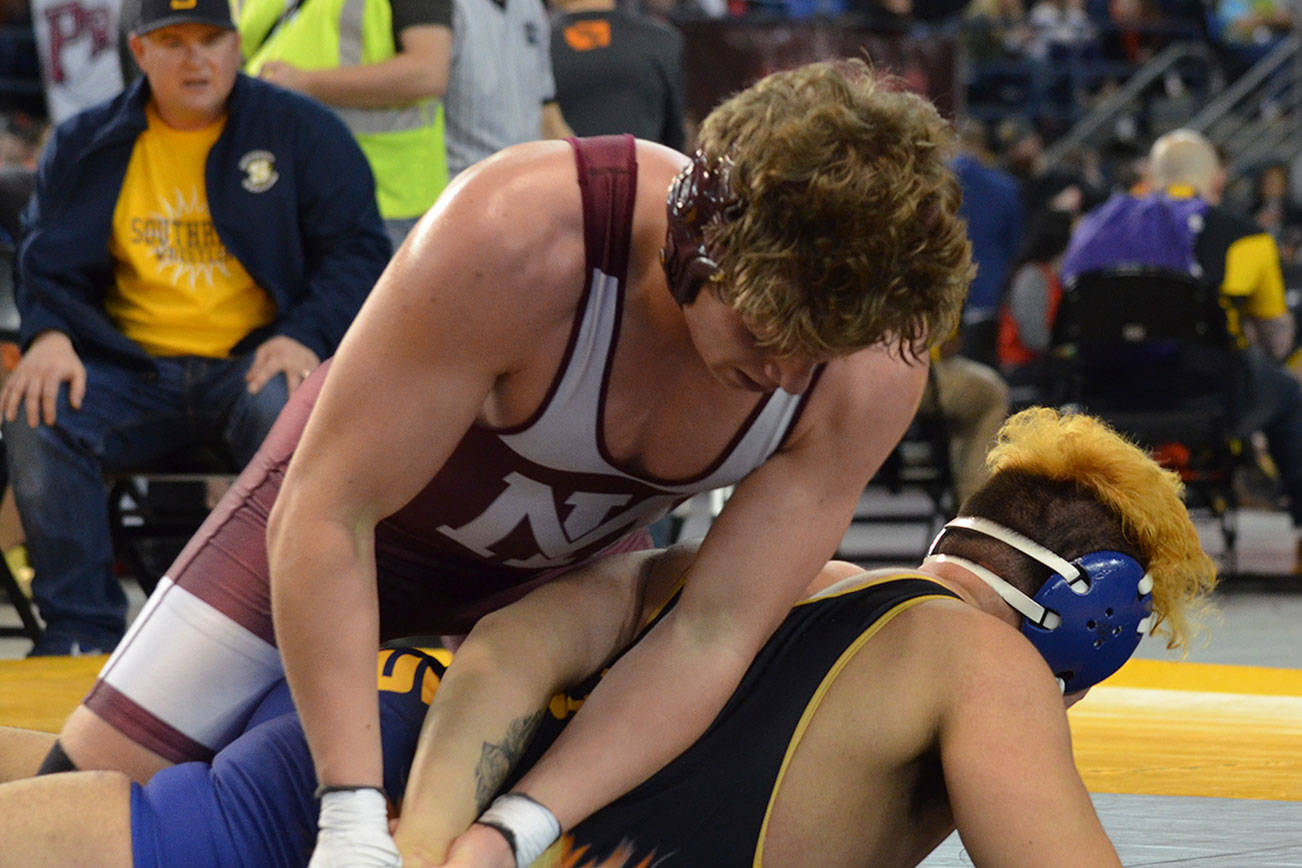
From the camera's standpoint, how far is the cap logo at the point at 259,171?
13.3 ft

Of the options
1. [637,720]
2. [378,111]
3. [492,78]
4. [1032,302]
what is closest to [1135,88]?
[1032,302]

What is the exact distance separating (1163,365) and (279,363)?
324 centimetres

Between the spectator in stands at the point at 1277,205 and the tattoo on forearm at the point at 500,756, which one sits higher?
the tattoo on forearm at the point at 500,756

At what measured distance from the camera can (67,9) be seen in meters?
6.92

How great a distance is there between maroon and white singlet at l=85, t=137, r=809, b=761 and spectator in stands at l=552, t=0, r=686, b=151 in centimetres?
278

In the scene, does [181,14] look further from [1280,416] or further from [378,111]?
[1280,416]

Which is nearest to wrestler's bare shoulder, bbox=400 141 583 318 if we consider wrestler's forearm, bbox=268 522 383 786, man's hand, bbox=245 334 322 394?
wrestler's forearm, bbox=268 522 383 786

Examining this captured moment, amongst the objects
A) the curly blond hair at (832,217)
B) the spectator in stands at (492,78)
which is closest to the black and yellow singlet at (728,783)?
the curly blond hair at (832,217)

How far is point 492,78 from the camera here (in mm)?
4637

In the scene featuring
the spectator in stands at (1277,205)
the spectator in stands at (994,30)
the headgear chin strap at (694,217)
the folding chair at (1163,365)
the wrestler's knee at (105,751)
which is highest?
the headgear chin strap at (694,217)

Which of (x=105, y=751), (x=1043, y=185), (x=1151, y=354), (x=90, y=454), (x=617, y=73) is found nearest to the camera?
(x=105, y=751)

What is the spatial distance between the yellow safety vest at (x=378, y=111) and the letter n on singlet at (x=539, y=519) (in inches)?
91.7

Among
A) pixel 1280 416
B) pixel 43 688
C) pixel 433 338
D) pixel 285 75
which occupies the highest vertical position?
pixel 433 338

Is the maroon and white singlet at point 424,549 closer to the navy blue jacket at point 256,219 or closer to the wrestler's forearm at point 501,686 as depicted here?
the wrestler's forearm at point 501,686
